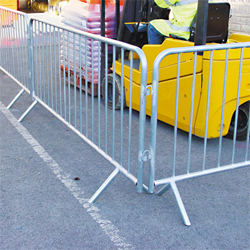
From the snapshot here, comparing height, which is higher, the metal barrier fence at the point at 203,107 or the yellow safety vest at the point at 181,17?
the yellow safety vest at the point at 181,17

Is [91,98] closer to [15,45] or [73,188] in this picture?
[73,188]

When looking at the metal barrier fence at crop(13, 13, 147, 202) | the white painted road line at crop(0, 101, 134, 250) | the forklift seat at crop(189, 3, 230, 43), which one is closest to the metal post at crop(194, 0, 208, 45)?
the forklift seat at crop(189, 3, 230, 43)

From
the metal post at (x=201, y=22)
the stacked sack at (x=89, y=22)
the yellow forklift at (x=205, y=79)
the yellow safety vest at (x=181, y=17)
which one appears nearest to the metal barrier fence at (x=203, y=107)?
the yellow forklift at (x=205, y=79)

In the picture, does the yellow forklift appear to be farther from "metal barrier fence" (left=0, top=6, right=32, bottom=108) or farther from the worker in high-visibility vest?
"metal barrier fence" (left=0, top=6, right=32, bottom=108)

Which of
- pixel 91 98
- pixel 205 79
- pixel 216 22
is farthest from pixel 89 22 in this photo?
pixel 205 79

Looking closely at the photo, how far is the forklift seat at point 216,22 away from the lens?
13.8 feet

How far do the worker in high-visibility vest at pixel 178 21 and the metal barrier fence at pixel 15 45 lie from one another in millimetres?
1803

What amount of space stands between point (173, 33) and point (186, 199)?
219cm

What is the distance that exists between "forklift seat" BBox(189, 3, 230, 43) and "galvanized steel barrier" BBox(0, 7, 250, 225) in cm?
37

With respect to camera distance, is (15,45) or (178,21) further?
(15,45)

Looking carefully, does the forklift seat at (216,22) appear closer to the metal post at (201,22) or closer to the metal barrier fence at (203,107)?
the metal post at (201,22)

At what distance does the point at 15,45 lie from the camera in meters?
5.57

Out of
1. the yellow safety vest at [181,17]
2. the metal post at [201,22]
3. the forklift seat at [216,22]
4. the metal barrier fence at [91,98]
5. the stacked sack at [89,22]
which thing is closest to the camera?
the metal barrier fence at [91,98]

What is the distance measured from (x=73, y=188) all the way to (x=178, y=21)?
2427mm
